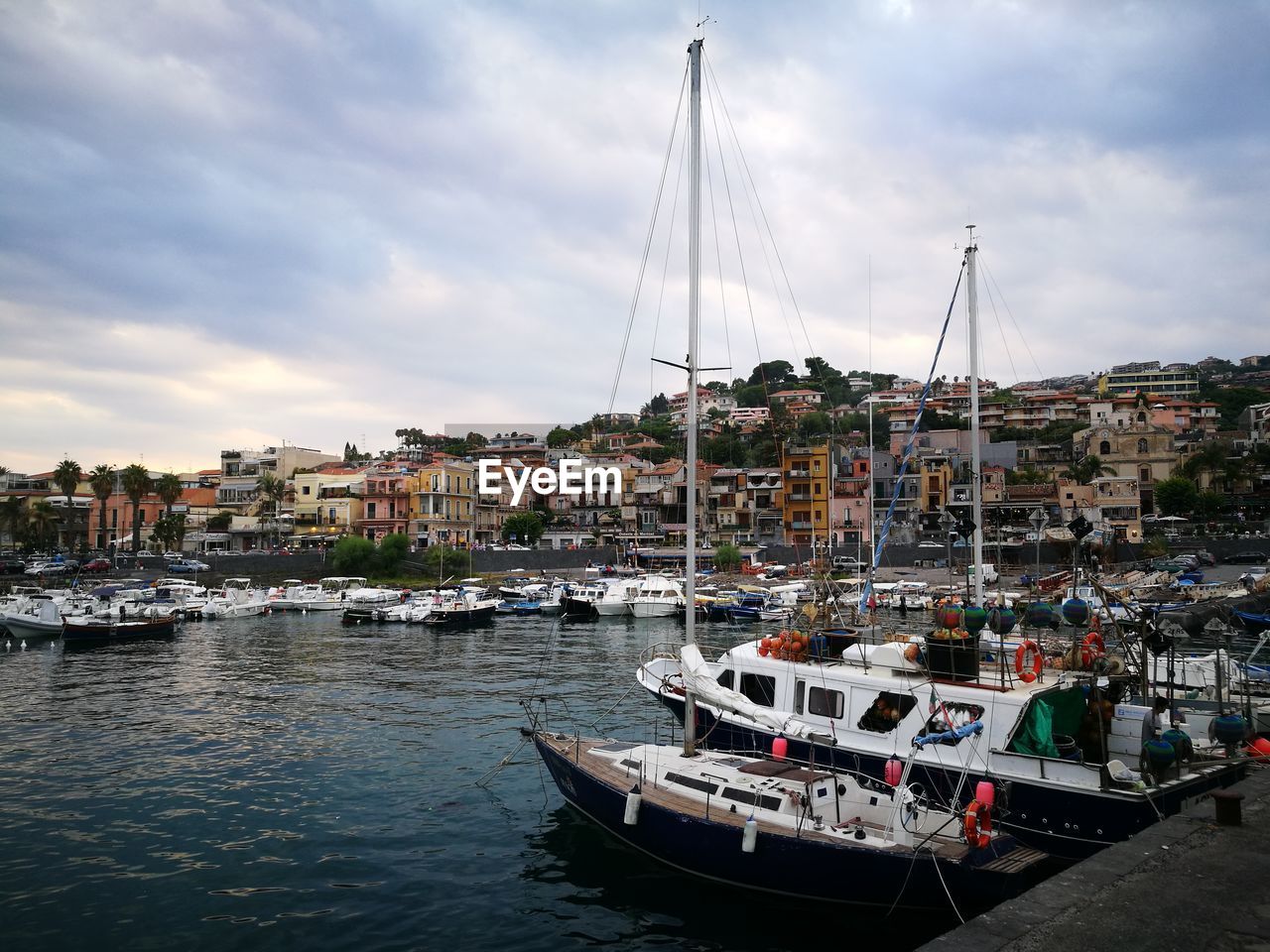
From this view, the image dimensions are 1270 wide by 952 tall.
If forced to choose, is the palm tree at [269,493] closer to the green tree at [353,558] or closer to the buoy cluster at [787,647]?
the green tree at [353,558]

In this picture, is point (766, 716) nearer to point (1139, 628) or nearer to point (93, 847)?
point (1139, 628)

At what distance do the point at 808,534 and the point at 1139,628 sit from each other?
7261cm

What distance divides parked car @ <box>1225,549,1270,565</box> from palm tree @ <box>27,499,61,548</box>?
377ft

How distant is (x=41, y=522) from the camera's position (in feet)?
295

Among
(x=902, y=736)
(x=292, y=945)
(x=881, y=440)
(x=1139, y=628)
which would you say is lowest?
(x=292, y=945)

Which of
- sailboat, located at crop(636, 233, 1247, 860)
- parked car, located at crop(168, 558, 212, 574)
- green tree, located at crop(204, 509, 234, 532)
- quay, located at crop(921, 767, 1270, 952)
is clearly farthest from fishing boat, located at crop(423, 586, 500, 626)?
green tree, located at crop(204, 509, 234, 532)

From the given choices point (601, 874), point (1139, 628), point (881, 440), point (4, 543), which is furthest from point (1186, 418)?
point (4, 543)

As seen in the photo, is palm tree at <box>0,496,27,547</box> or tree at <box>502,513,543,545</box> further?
tree at <box>502,513,543,545</box>

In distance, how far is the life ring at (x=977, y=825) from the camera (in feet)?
36.6

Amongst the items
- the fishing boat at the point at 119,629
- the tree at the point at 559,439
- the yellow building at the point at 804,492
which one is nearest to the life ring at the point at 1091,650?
the fishing boat at the point at 119,629

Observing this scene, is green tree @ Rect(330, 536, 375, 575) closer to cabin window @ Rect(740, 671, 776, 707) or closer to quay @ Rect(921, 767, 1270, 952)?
cabin window @ Rect(740, 671, 776, 707)

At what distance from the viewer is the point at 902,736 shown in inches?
595

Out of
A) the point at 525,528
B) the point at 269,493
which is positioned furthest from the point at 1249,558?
the point at 269,493

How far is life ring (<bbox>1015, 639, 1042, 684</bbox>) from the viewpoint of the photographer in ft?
48.3
